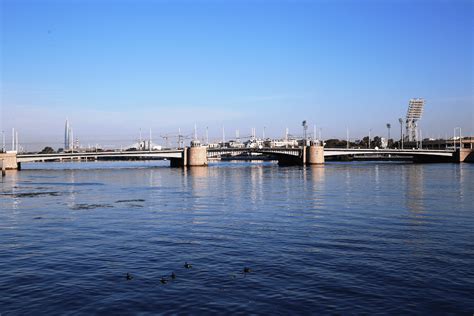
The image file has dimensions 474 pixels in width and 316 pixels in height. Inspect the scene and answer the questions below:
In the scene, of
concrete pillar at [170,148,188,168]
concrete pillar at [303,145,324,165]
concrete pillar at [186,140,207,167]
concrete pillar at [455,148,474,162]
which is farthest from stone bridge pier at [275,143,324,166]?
concrete pillar at [455,148,474,162]

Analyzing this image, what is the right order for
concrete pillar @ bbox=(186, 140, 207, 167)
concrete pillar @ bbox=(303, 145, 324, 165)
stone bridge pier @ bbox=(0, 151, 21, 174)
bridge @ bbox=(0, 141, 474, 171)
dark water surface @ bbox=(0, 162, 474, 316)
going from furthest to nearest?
concrete pillar @ bbox=(303, 145, 324, 165) < concrete pillar @ bbox=(186, 140, 207, 167) < bridge @ bbox=(0, 141, 474, 171) < stone bridge pier @ bbox=(0, 151, 21, 174) < dark water surface @ bbox=(0, 162, 474, 316)

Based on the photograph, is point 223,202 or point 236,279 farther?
point 223,202

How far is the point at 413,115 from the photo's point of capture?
18738 cm

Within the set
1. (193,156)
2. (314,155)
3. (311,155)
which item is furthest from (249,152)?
(314,155)

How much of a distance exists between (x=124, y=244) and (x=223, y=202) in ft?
56.5

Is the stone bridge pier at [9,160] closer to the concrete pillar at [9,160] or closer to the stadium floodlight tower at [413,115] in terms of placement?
the concrete pillar at [9,160]

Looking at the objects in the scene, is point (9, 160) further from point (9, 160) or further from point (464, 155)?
point (464, 155)

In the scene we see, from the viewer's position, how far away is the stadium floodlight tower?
606ft

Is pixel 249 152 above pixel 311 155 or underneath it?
above

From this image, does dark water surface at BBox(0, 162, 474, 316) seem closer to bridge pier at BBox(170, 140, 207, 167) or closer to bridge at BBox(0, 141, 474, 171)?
bridge at BBox(0, 141, 474, 171)

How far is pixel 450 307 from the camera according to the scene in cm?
1180

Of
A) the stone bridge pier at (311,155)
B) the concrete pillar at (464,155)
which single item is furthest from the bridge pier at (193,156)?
the concrete pillar at (464,155)

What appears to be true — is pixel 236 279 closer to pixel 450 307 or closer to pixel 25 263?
pixel 450 307

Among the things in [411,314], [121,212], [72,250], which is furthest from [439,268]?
[121,212]
